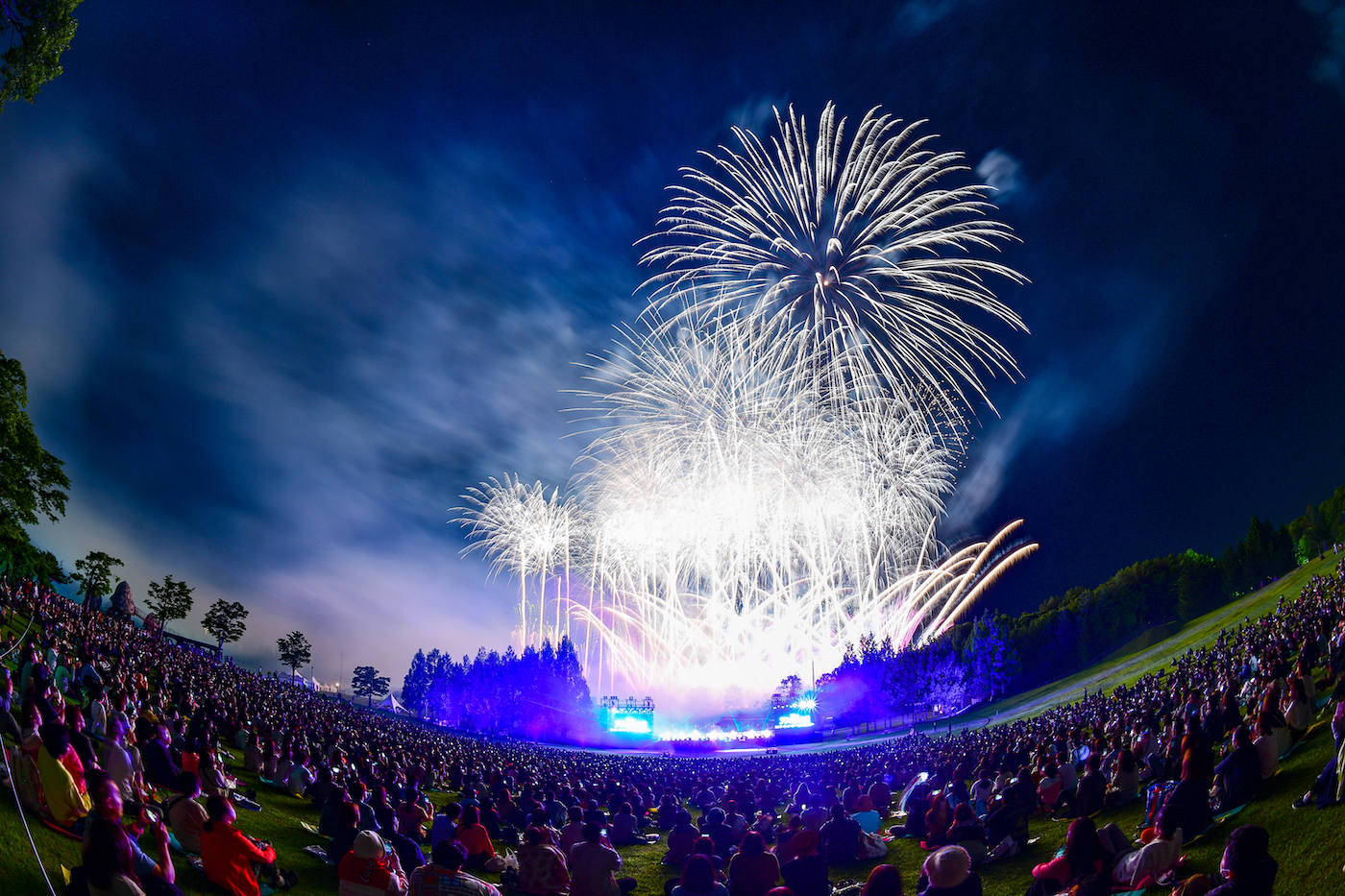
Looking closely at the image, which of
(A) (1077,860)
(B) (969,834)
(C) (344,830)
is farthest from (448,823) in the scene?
(A) (1077,860)

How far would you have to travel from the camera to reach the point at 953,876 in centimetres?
709

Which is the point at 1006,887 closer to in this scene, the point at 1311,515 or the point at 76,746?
the point at 76,746

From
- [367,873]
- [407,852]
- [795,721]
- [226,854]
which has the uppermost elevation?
[795,721]

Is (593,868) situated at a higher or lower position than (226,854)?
lower

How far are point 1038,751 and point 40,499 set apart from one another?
45.2m

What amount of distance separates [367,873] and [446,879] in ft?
4.44

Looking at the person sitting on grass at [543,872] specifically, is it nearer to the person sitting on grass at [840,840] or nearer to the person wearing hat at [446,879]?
the person wearing hat at [446,879]

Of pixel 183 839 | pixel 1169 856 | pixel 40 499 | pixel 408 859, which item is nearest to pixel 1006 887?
pixel 1169 856

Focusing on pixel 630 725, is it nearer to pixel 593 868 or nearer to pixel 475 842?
pixel 475 842

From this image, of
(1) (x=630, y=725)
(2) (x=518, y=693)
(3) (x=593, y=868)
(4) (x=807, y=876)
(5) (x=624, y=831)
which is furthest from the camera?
(2) (x=518, y=693)

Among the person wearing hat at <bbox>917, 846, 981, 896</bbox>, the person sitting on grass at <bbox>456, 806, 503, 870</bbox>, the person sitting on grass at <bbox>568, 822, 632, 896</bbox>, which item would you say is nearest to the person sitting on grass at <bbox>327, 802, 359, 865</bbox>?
the person sitting on grass at <bbox>456, 806, 503, 870</bbox>

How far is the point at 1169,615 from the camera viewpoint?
3553 inches

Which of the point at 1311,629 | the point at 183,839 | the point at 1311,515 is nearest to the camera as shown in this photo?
the point at 183,839

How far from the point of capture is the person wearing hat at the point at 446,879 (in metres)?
7.54
